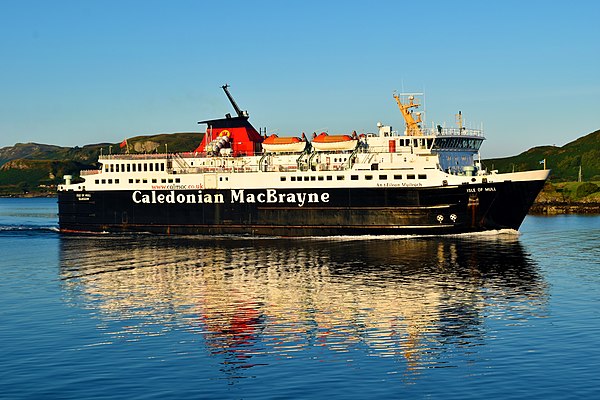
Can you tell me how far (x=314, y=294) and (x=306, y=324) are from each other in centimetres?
677

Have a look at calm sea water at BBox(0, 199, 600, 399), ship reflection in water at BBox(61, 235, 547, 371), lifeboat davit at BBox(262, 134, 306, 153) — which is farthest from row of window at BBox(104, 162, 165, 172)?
calm sea water at BBox(0, 199, 600, 399)

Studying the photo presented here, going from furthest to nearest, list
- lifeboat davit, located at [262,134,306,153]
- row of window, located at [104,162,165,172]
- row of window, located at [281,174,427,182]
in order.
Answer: row of window, located at [104,162,165,172] < lifeboat davit, located at [262,134,306,153] < row of window, located at [281,174,427,182]

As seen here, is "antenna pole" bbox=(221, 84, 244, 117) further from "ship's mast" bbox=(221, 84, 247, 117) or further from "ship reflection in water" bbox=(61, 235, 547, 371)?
"ship reflection in water" bbox=(61, 235, 547, 371)

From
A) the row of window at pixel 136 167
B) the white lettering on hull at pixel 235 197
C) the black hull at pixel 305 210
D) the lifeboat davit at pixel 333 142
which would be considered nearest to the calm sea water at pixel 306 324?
the black hull at pixel 305 210

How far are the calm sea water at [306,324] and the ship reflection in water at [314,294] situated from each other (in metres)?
0.12

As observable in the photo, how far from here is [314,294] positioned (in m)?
37.0

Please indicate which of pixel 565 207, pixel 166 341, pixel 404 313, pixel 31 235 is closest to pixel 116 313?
pixel 166 341

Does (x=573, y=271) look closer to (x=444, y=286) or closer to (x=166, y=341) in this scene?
(x=444, y=286)

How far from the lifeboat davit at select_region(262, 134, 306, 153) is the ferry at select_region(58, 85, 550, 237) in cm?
8

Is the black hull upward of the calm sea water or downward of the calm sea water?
upward

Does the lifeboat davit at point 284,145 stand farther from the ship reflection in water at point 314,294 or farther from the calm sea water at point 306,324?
the calm sea water at point 306,324

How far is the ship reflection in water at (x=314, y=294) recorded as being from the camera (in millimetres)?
27281

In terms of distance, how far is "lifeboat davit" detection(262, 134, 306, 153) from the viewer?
2557 inches

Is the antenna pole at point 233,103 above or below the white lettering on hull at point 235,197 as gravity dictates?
above
